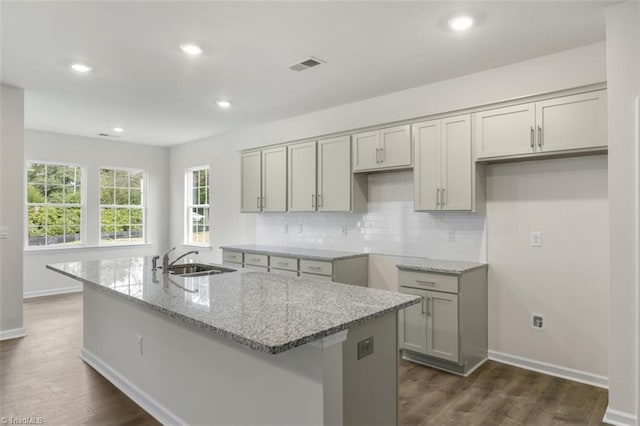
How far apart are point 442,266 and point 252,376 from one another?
2.03 m

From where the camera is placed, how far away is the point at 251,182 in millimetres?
5324

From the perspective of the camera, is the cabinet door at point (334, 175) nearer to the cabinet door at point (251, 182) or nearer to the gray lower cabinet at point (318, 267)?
the gray lower cabinet at point (318, 267)

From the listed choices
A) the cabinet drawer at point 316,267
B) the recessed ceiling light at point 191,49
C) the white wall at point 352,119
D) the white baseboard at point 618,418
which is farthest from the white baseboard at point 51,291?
the white baseboard at point 618,418

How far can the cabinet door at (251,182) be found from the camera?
17.1 feet

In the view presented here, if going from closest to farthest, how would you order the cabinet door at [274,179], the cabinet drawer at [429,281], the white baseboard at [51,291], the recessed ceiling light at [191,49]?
the recessed ceiling light at [191,49]
the cabinet drawer at [429,281]
the cabinet door at [274,179]
the white baseboard at [51,291]

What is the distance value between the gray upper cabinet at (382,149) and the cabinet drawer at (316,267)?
105cm

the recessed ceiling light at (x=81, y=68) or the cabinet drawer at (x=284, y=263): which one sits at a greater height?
the recessed ceiling light at (x=81, y=68)

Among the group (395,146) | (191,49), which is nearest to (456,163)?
(395,146)

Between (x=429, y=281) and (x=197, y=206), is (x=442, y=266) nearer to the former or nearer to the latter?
(x=429, y=281)

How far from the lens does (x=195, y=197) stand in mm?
7047

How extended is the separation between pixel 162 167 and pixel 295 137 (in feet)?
11.7

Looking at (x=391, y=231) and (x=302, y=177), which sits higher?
(x=302, y=177)

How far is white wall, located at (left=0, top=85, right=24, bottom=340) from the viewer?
3988 mm

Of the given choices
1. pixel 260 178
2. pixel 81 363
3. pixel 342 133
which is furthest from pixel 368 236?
pixel 81 363
